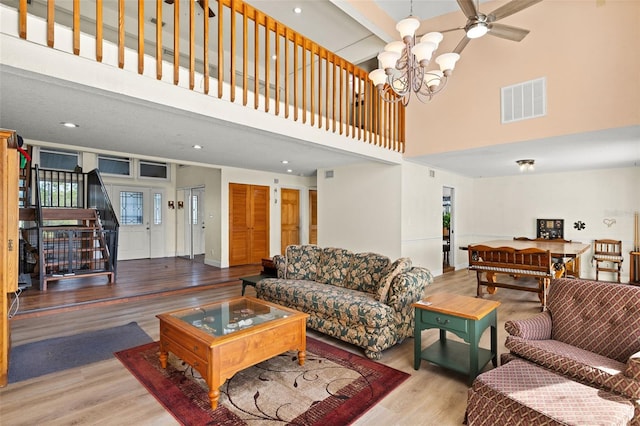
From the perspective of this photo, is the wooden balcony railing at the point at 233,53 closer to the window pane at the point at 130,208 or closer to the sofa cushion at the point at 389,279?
the sofa cushion at the point at 389,279

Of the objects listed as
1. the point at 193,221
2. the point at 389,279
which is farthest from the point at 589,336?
the point at 193,221

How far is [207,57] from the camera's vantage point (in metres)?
3.00

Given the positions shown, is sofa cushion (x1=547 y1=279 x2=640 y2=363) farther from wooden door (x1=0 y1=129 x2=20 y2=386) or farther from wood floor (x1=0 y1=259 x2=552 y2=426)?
wooden door (x1=0 y1=129 x2=20 y2=386)

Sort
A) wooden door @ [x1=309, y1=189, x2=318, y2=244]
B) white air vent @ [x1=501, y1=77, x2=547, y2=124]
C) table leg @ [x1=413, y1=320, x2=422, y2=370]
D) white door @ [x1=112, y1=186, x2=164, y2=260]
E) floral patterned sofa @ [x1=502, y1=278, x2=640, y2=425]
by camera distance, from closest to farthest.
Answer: floral patterned sofa @ [x1=502, y1=278, x2=640, y2=425]
table leg @ [x1=413, y1=320, x2=422, y2=370]
white air vent @ [x1=501, y1=77, x2=547, y2=124]
white door @ [x1=112, y1=186, x2=164, y2=260]
wooden door @ [x1=309, y1=189, x2=318, y2=244]

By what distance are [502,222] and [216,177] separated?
7242mm

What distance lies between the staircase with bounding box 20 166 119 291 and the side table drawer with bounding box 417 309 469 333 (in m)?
5.68

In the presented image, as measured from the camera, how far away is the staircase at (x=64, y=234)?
18.4 feet

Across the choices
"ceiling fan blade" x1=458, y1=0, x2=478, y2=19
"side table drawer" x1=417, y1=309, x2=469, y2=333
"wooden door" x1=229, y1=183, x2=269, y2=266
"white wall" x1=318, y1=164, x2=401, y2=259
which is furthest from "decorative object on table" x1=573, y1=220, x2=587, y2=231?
"wooden door" x1=229, y1=183, x2=269, y2=266

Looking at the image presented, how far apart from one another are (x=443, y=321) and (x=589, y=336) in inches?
37.2

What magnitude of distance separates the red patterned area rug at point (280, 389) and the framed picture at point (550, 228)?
6616mm

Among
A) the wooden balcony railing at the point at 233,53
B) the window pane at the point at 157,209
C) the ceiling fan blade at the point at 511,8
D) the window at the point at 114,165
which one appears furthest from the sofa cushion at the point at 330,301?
the window at the point at 114,165

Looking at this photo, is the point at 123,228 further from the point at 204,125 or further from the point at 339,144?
the point at 339,144

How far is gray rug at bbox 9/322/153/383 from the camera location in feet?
9.16

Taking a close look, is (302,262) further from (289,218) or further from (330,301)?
(289,218)
